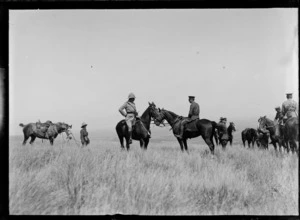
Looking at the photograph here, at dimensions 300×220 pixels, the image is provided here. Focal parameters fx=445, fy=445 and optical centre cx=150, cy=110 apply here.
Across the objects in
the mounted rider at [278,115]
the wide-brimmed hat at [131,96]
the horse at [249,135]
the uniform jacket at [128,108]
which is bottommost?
the horse at [249,135]

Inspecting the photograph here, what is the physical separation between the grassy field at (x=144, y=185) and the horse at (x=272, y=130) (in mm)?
1620

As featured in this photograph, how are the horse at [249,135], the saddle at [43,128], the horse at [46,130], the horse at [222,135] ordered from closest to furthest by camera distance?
the saddle at [43,128], the horse at [46,130], the horse at [222,135], the horse at [249,135]

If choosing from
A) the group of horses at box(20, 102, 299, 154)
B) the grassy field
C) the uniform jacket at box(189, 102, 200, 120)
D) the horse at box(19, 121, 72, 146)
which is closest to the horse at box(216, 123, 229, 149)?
the group of horses at box(20, 102, 299, 154)

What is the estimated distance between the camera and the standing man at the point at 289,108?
7634 millimetres

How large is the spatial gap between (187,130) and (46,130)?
9.89ft

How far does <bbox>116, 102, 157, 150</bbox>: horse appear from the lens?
29.3 feet

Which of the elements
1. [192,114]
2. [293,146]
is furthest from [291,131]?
[192,114]

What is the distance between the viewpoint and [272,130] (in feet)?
32.3

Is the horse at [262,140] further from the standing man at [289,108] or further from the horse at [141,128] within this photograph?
the horse at [141,128]

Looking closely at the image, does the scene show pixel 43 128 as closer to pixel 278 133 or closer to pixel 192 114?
pixel 192 114

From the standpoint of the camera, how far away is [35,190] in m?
6.41

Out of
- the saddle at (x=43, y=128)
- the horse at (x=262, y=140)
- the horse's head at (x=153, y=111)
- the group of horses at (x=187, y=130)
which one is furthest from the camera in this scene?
the horse at (x=262, y=140)

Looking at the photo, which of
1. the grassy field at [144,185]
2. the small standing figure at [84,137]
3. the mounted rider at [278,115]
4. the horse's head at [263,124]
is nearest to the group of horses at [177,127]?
the horse's head at [263,124]

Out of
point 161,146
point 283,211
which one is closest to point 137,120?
point 161,146
